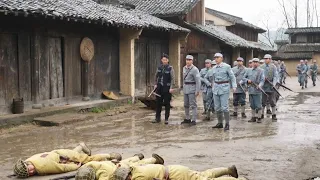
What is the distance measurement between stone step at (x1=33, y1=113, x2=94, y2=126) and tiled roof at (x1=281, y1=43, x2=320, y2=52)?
137 feet

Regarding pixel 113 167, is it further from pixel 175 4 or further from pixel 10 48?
pixel 175 4

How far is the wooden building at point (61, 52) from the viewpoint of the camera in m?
11.5

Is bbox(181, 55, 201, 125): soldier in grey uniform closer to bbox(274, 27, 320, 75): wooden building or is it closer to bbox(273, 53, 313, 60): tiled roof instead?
bbox(274, 27, 320, 75): wooden building

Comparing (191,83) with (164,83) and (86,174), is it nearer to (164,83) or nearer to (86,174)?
(164,83)

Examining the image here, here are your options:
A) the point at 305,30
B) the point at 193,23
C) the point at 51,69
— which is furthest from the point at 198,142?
the point at 305,30

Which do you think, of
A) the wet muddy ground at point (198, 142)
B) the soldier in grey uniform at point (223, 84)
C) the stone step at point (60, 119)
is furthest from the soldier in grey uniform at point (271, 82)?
the stone step at point (60, 119)

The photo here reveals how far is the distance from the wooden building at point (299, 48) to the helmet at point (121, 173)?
4619 cm

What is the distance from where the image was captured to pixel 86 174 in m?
5.37

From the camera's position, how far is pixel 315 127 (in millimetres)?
11023

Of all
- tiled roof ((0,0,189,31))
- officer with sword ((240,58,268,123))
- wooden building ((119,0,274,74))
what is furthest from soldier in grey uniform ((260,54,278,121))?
wooden building ((119,0,274,74))

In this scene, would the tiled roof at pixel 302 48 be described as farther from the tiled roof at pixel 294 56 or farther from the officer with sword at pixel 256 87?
the officer with sword at pixel 256 87

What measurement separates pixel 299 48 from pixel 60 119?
4367 centimetres

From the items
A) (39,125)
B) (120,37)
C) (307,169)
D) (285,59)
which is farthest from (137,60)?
(285,59)

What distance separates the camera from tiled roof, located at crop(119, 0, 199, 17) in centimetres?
2432
